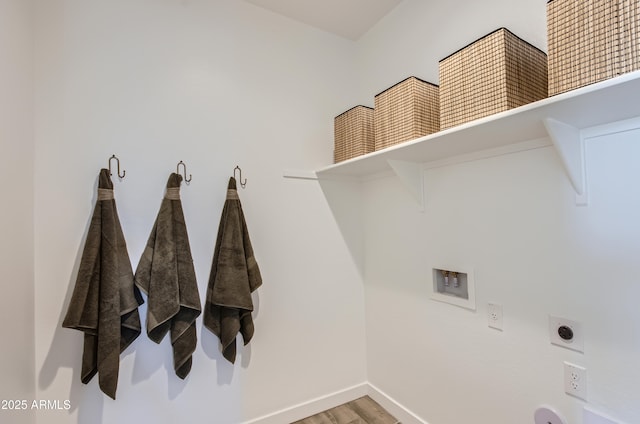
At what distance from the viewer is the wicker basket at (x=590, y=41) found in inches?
32.6

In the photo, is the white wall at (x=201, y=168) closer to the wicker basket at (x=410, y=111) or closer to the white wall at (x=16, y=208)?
the white wall at (x=16, y=208)

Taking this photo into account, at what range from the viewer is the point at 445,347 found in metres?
1.66

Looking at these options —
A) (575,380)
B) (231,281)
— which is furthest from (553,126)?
(231,281)

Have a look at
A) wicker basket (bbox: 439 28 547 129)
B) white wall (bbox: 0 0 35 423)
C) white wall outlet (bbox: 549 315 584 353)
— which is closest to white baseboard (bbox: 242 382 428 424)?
white wall outlet (bbox: 549 315 584 353)

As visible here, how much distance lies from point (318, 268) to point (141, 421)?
1.26 m

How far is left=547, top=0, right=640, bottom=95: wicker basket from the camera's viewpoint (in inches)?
32.6

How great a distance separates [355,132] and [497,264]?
1091 millimetres

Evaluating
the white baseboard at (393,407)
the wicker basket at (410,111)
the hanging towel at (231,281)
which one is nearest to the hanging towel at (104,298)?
the hanging towel at (231,281)

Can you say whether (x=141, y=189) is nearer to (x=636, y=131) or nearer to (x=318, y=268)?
(x=318, y=268)

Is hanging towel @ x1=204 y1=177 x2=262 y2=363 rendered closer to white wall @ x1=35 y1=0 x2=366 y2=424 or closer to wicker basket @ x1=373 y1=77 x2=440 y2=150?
white wall @ x1=35 y1=0 x2=366 y2=424

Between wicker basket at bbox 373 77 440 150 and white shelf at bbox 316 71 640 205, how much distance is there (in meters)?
0.11

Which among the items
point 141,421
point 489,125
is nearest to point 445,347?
point 489,125

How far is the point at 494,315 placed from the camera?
1.42 metres

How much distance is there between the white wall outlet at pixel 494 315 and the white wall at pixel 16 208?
192 cm
